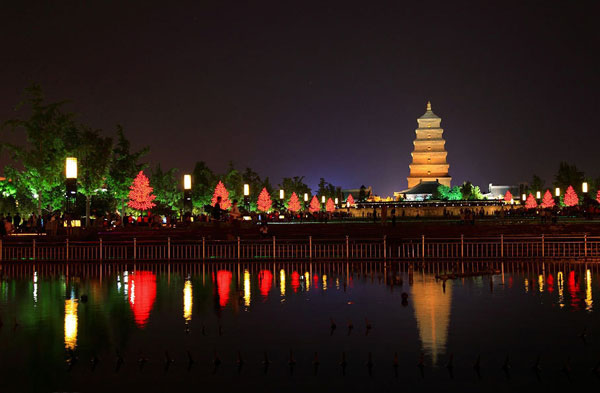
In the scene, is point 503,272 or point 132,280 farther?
point 503,272

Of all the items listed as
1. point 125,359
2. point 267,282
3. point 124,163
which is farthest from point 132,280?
point 124,163

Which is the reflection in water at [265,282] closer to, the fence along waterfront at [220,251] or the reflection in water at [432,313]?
the reflection in water at [432,313]

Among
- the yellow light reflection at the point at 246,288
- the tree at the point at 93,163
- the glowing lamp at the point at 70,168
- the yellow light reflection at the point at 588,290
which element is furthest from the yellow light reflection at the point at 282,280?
the tree at the point at 93,163

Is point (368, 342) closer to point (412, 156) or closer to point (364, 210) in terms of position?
point (364, 210)

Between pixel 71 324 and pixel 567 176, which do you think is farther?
pixel 567 176

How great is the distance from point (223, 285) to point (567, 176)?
86202mm

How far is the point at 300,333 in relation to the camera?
1435cm

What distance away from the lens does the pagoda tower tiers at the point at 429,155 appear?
135m

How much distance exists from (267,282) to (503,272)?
7675mm

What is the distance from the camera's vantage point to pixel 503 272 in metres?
25.1

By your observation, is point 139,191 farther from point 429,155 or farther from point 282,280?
point 429,155

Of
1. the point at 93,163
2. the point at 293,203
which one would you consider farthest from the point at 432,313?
the point at 293,203

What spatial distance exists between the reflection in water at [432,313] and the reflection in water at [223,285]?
14.4 feet

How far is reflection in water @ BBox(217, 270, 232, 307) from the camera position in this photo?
1877cm
